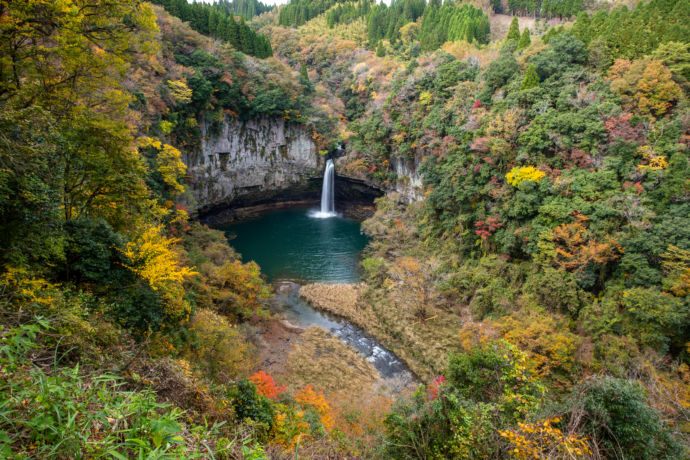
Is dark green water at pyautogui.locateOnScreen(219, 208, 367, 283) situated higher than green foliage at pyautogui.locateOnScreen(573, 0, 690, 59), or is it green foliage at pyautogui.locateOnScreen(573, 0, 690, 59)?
green foliage at pyautogui.locateOnScreen(573, 0, 690, 59)

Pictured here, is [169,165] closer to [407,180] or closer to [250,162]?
[250,162]

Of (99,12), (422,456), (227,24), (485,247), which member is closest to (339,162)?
(227,24)

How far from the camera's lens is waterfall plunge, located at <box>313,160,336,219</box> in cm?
3878

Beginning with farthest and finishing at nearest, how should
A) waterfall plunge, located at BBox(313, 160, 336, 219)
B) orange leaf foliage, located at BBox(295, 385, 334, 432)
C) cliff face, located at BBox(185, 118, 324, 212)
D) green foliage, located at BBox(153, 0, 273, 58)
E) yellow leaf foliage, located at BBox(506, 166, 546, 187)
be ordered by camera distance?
waterfall plunge, located at BBox(313, 160, 336, 219), cliff face, located at BBox(185, 118, 324, 212), green foliage, located at BBox(153, 0, 273, 58), yellow leaf foliage, located at BBox(506, 166, 546, 187), orange leaf foliage, located at BBox(295, 385, 334, 432)

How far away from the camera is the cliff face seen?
32469 mm

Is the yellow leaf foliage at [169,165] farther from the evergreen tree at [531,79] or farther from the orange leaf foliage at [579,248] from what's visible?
the evergreen tree at [531,79]

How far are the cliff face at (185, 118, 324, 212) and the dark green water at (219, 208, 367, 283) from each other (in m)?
3.30

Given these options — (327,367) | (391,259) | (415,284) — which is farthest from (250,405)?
(391,259)

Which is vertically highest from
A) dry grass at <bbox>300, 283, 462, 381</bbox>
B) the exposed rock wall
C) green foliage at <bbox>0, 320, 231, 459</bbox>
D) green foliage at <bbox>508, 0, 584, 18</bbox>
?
green foliage at <bbox>508, 0, 584, 18</bbox>

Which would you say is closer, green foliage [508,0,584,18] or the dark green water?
the dark green water

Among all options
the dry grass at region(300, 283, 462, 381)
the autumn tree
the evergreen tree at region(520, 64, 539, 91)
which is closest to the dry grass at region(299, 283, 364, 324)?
the dry grass at region(300, 283, 462, 381)

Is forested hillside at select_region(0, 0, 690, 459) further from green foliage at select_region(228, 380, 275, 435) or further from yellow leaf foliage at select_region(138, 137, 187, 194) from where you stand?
yellow leaf foliage at select_region(138, 137, 187, 194)

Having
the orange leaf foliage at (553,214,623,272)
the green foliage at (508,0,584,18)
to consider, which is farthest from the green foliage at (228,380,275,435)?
the green foliage at (508,0,584,18)

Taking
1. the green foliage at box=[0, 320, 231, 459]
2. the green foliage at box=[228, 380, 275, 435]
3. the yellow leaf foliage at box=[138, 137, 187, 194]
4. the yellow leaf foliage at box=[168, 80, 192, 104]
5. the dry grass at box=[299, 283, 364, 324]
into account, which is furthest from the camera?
the yellow leaf foliage at box=[168, 80, 192, 104]
